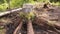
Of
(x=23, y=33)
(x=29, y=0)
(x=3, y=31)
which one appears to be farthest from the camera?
(x=29, y=0)

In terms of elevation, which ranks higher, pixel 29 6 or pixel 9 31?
pixel 29 6

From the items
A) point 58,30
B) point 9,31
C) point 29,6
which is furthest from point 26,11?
point 58,30

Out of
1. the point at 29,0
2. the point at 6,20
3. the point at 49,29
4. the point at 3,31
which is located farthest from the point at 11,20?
the point at 29,0

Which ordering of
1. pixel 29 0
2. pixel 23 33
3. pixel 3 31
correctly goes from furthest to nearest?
1. pixel 29 0
2. pixel 3 31
3. pixel 23 33

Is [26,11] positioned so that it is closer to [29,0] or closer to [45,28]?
[45,28]

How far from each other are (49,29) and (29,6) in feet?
2.77

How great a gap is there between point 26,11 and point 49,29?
0.81 metres

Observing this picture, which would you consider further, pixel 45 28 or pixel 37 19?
pixel 37 19

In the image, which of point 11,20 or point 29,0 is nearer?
point 11,20

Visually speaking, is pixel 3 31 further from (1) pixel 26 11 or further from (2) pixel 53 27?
(2) pixel 53 27

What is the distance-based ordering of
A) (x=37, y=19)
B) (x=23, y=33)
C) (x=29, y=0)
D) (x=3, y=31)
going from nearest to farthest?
(x=23, y=33)
(x=3, y=31)
(x=37, y=19)
(x=29, y=0)

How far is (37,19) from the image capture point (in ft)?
14.0

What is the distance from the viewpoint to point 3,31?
3.89 meters

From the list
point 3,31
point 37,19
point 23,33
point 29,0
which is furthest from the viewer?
point 29,0
